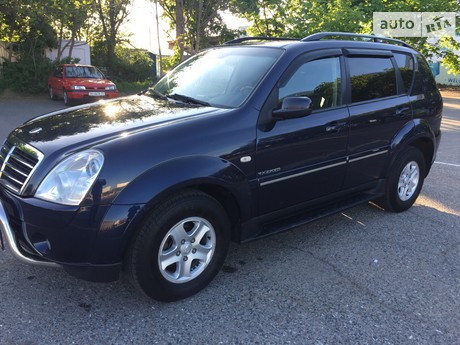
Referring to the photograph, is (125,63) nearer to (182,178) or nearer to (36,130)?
(36,130)

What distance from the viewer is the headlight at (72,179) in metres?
2.57

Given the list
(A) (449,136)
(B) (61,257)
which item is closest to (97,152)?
(B) (61,257)

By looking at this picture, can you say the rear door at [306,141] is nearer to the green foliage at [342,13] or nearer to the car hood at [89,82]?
the car hood at [89,82]

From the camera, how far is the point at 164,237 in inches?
111

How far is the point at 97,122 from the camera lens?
10.5 feet

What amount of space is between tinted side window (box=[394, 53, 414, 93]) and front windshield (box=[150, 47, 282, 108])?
174cm

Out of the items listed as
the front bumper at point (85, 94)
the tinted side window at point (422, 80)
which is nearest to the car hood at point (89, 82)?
the front bumper at point (85, 94)

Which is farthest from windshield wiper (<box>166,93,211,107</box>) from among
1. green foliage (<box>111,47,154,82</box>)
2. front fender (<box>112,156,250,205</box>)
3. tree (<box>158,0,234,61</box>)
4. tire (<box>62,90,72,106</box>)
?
green foliage (<box>111,47,154,82</box>)

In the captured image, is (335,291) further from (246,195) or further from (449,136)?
(449,136)

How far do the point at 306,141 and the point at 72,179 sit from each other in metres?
1.87

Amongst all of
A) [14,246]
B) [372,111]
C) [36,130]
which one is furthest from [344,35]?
[14,246]

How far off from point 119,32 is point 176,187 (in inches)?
1159

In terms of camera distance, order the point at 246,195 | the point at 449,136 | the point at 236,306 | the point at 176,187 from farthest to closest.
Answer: the point at 449,136, the point at 246,195, the point at 236,306, the point at 176,187

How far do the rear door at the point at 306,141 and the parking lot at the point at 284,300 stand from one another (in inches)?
22.7
